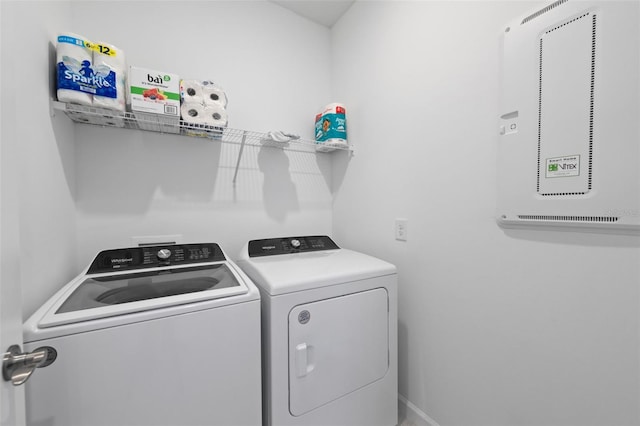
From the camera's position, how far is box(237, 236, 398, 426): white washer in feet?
3.76

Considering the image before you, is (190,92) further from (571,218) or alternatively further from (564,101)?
(571,218)

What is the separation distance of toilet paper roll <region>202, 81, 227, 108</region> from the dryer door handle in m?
1.42

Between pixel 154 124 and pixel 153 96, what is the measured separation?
0.22 metres

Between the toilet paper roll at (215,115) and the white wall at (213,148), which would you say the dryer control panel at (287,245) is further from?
the toilet paper roll at (215,115)

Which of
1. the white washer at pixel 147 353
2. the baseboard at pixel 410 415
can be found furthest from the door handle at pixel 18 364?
the baseboard at pixel 410 415

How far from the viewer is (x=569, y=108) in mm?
938

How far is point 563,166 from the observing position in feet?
3.14

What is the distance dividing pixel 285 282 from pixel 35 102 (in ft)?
3.95

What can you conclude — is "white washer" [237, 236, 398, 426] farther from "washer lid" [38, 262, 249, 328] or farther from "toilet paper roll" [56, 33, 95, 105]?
"toilet paper roll" [56, 33, 95, 105]

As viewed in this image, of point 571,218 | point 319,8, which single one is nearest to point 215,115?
point 319,8

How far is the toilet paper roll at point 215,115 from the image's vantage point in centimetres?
151

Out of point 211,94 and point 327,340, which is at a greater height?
point 211,94

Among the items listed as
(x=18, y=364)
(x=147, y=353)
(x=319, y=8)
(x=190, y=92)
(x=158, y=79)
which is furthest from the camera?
(x=319, y=8)

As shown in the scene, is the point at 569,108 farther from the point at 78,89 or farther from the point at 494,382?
the point at 78,89
